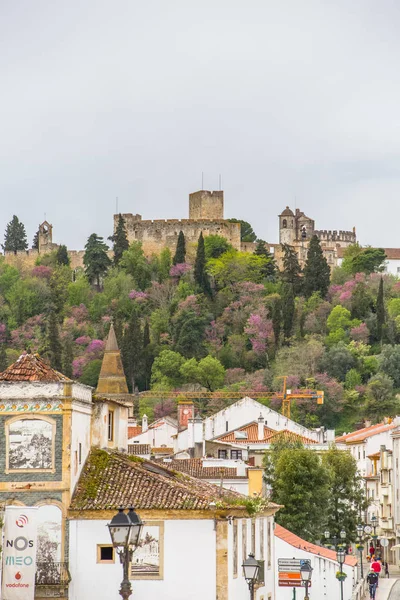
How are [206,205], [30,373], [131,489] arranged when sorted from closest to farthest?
[131,489] → [30,373] → [206,205]

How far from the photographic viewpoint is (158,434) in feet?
390

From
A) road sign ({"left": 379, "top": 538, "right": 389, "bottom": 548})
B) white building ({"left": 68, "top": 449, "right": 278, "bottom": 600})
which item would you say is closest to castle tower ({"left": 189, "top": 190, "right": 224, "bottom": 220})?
road sign ({"left": 379, "top": 538, "right": 389, "bottom": 548})

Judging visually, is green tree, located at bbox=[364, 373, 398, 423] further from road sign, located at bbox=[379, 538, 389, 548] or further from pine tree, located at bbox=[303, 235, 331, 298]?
road sign, located at bbox=[379, 538, 389, 548]

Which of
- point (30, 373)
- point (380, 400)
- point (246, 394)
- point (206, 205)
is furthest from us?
point (206, 205)

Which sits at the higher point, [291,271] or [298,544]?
[291,271]

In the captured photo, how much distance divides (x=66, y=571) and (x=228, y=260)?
455 ft

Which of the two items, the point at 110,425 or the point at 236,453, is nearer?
the point at 110,425

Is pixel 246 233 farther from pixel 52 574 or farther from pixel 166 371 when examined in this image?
pixel 52 574

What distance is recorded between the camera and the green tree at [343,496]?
250 ft

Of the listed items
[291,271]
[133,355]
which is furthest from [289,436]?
[291,271]

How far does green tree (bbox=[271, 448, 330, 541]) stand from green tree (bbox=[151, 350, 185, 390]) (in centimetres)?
8480

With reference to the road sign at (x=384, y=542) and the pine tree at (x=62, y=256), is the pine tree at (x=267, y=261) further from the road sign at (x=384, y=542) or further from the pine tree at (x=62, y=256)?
the road sign at (x=384, y=542)

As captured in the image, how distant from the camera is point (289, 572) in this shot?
49.5 meters

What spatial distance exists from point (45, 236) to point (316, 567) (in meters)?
138
